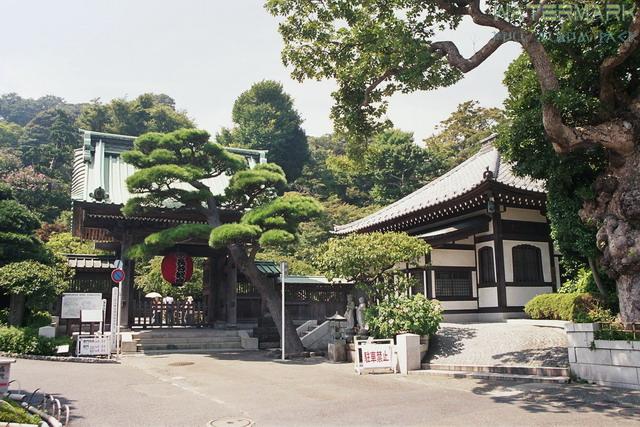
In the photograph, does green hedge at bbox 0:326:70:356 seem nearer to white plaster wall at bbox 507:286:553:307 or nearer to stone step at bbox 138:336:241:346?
stone step at bbox 138:336:241:346

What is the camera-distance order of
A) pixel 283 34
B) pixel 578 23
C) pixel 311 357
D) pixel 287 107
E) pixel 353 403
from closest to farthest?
pixel 353 403 → pixel 578 23 → pixel 283 34 → pixel 311 357 → pixel 287 107

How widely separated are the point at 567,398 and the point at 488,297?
9.40 metres

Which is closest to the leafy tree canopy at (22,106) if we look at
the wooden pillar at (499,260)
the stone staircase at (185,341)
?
the stone staircase at (185,341)

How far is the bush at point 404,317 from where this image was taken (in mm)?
12891

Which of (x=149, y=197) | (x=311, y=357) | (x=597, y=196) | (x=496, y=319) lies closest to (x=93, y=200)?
(x=149, y=197)

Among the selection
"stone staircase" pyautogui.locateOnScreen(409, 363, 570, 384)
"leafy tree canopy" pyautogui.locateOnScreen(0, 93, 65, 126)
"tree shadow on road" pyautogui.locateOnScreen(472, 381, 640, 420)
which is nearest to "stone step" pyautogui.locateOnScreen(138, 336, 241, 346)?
"stone staircase" pyautogui.locateOnScreen(409, 363, 570, 384)

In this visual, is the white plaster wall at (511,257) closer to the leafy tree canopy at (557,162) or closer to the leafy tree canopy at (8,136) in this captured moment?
the leafy tree canopy at (557,162)

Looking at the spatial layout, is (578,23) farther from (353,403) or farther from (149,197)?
(149,197)

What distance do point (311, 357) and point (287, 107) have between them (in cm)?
4245

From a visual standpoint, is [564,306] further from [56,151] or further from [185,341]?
[56,151]

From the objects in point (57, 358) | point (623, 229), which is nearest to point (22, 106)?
point (57, 358)

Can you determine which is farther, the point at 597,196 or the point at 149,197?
the point at 149,197

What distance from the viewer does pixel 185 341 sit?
58.6ft

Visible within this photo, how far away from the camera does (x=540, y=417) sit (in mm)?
6973
